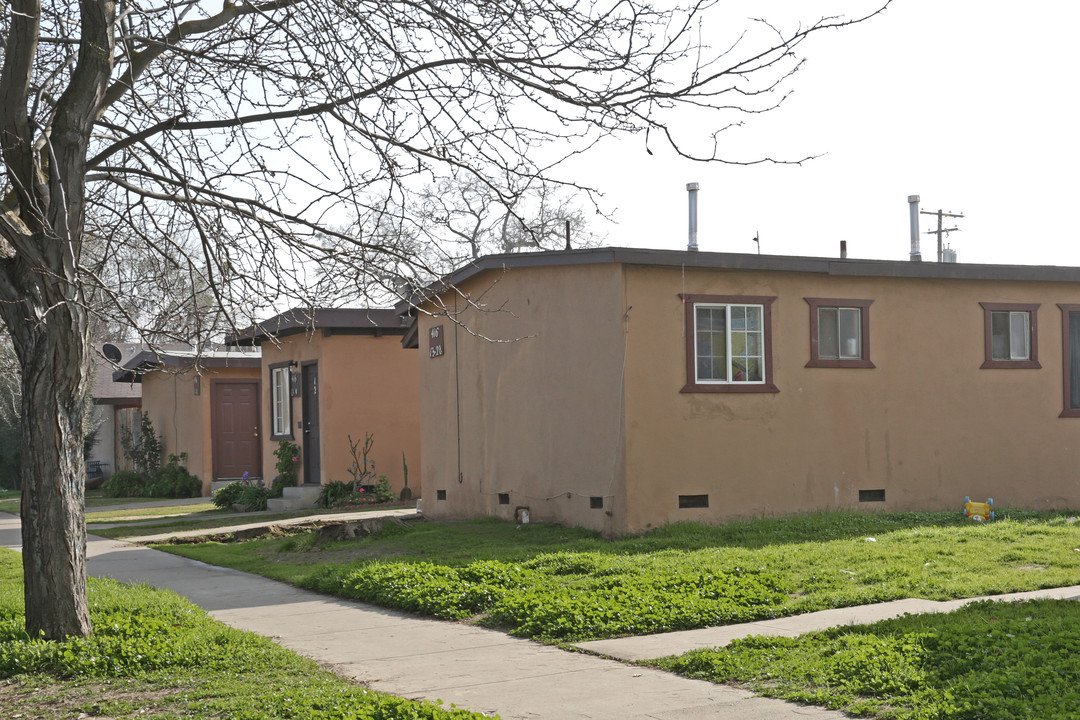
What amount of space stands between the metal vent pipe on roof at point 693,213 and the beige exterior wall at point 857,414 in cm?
158

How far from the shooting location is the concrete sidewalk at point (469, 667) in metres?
6.09

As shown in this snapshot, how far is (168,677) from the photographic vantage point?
702cm

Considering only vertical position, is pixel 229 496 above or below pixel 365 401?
→ below

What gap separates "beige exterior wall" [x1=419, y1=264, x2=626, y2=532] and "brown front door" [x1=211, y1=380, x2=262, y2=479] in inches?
415

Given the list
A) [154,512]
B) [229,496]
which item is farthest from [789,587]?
[154,512]

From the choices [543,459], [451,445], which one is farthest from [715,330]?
[451,445]

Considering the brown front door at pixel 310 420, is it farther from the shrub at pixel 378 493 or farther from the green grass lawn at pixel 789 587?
the green grass lawn at pixel 789 587

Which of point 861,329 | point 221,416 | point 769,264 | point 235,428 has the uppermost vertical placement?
point 769,264

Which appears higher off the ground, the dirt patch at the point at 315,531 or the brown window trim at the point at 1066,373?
the brown window trim at the point at 1066,373

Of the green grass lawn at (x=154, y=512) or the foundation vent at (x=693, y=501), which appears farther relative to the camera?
the green grass lawn at (x=154, y=512)

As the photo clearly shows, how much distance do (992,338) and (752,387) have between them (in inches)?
171

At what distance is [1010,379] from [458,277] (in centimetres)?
835

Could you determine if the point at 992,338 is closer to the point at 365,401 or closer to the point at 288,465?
the point at 365,401

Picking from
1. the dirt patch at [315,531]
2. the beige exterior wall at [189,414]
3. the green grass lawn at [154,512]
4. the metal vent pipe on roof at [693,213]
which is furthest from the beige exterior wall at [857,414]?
the beige exterior wall at [189,414]
